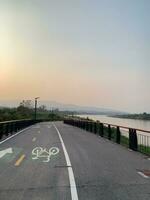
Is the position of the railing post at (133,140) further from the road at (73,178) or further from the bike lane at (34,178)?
the bike lane at (34,178)

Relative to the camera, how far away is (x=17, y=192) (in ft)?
27.7

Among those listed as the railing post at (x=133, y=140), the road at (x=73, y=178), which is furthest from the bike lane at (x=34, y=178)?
the railing post at (x=133, y=140)

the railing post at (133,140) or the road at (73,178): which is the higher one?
the railing post at (133,140)

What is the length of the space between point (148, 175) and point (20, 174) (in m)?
3.95

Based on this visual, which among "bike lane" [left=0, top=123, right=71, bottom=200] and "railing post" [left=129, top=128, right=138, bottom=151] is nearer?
"bike lane" [left=0, top=123, right=71, bottom=200]

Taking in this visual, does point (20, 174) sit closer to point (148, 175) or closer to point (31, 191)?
point (31, 191)

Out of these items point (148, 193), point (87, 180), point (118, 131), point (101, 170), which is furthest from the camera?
point (118, 131)

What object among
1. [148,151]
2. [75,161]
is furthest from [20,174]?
[148,151]

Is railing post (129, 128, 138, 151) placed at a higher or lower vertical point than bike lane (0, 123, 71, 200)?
higher

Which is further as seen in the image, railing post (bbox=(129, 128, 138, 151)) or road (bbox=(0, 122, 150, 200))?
railing post (bbox=(129, 128, 138, 151))

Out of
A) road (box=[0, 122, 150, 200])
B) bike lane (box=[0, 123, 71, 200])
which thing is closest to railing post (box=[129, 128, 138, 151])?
road (box=[0, 122, 150, 200])

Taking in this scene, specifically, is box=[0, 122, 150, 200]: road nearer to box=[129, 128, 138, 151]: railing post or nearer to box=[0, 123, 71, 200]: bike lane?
box=[0, 123, 71, 200]: bike lane

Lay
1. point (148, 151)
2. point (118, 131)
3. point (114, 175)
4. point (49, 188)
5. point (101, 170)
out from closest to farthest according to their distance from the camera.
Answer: point (49, 188), point (114, 175), point (101, 170), point (148, 151), point (118, 131)

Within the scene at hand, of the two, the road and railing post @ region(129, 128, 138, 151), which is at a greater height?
railing post @ region(129, 128, 138, 151)
